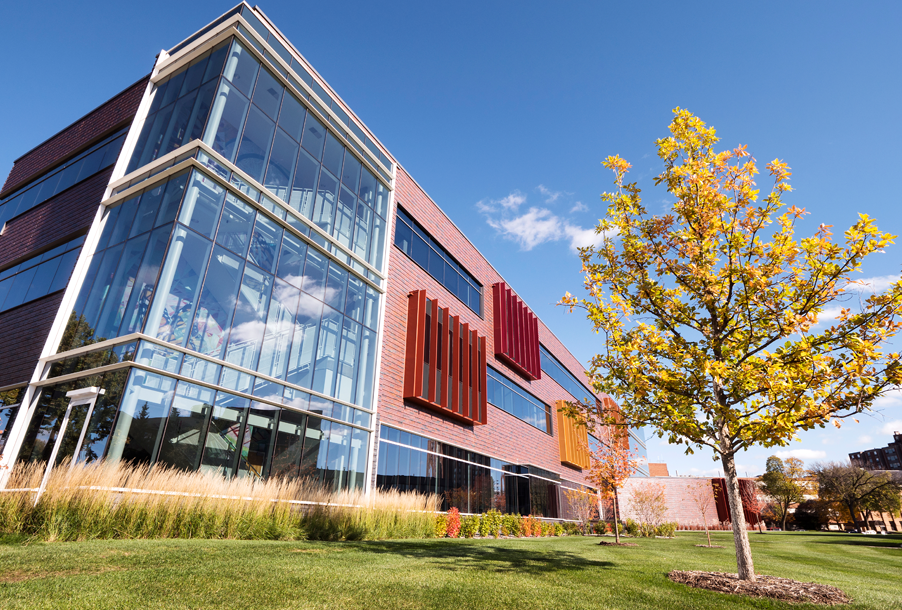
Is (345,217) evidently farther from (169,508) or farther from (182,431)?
(169,508)

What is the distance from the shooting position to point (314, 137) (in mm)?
17328

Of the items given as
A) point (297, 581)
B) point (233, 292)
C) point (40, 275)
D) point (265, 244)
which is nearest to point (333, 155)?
point (265, 244)

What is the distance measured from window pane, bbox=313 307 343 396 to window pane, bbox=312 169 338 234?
Answer: 10.6ft

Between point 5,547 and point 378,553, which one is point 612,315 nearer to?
point 378,553

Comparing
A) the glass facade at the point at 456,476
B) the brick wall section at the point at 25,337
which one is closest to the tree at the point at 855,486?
the glass facade at the point at 456,476

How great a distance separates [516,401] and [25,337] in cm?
2472

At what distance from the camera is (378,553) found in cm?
949

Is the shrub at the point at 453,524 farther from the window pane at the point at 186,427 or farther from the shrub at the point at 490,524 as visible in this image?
the window pane at the point at 186,427

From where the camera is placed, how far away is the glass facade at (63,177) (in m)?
17.1

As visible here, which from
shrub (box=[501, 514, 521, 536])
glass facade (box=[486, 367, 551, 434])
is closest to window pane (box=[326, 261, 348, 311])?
glass facade (box=[486, 367, 551, 434])

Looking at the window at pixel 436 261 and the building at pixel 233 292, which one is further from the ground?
the window at pixel 436 261

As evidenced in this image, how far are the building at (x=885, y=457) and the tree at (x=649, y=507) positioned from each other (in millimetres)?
86719

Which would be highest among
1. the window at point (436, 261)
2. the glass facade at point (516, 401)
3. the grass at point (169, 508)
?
the window at point (436, 261)

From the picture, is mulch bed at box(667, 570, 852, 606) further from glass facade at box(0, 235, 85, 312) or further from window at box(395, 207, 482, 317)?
glass facade at box(0, 235, 85, 312)
